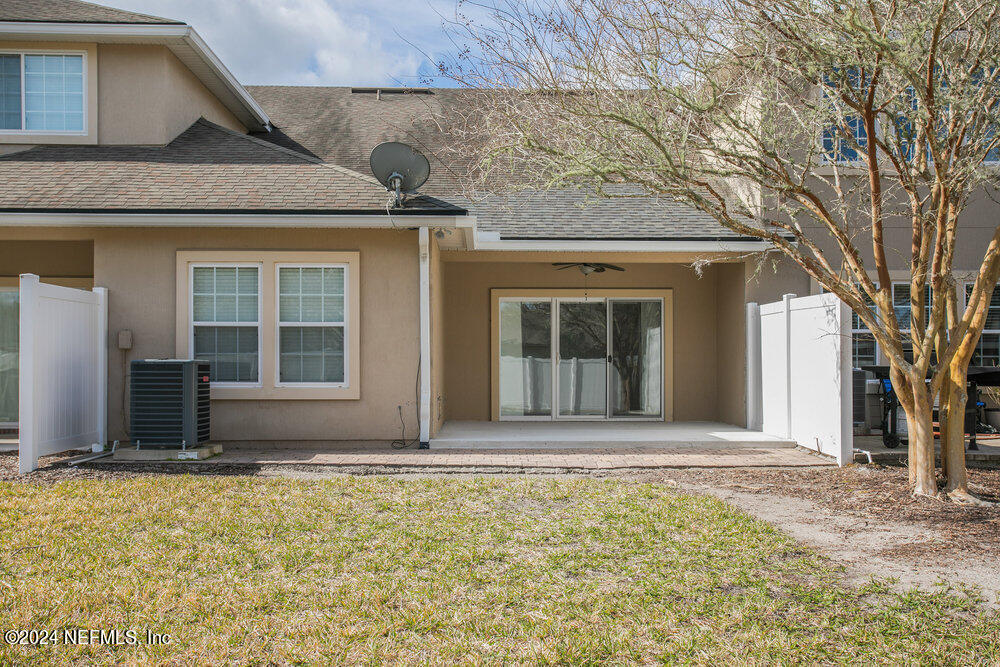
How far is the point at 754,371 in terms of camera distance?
1162 cm

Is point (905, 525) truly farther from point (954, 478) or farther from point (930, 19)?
point (930, 19)

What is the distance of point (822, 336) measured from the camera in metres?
9.08

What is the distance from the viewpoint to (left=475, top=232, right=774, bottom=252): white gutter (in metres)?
11.4

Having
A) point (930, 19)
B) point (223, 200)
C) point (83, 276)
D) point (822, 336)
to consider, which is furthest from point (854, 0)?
point (83, 276)

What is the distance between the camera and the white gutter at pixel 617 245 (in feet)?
37.3

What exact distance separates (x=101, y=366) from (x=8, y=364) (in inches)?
112

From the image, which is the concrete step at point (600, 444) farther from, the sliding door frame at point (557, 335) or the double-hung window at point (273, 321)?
the sliding door frame at point (557, 335)

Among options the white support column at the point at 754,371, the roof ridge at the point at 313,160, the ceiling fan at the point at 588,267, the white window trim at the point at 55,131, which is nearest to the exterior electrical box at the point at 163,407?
the roof ridge at the point at 313,160

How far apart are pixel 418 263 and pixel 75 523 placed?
205 inches

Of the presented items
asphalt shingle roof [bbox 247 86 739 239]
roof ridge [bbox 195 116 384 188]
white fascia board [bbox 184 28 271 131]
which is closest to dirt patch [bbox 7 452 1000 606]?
asphalt shingle roof [bbox 247 86 739 239]

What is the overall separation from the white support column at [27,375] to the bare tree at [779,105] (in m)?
5.04

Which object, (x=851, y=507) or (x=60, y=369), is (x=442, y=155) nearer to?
(x=60, y=369)

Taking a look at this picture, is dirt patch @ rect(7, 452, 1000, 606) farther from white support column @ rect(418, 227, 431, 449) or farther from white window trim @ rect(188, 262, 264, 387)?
white window trim @ rect(188, 262, 264, 387)

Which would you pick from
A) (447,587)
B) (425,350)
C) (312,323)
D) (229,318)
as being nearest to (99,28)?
(229,318)
